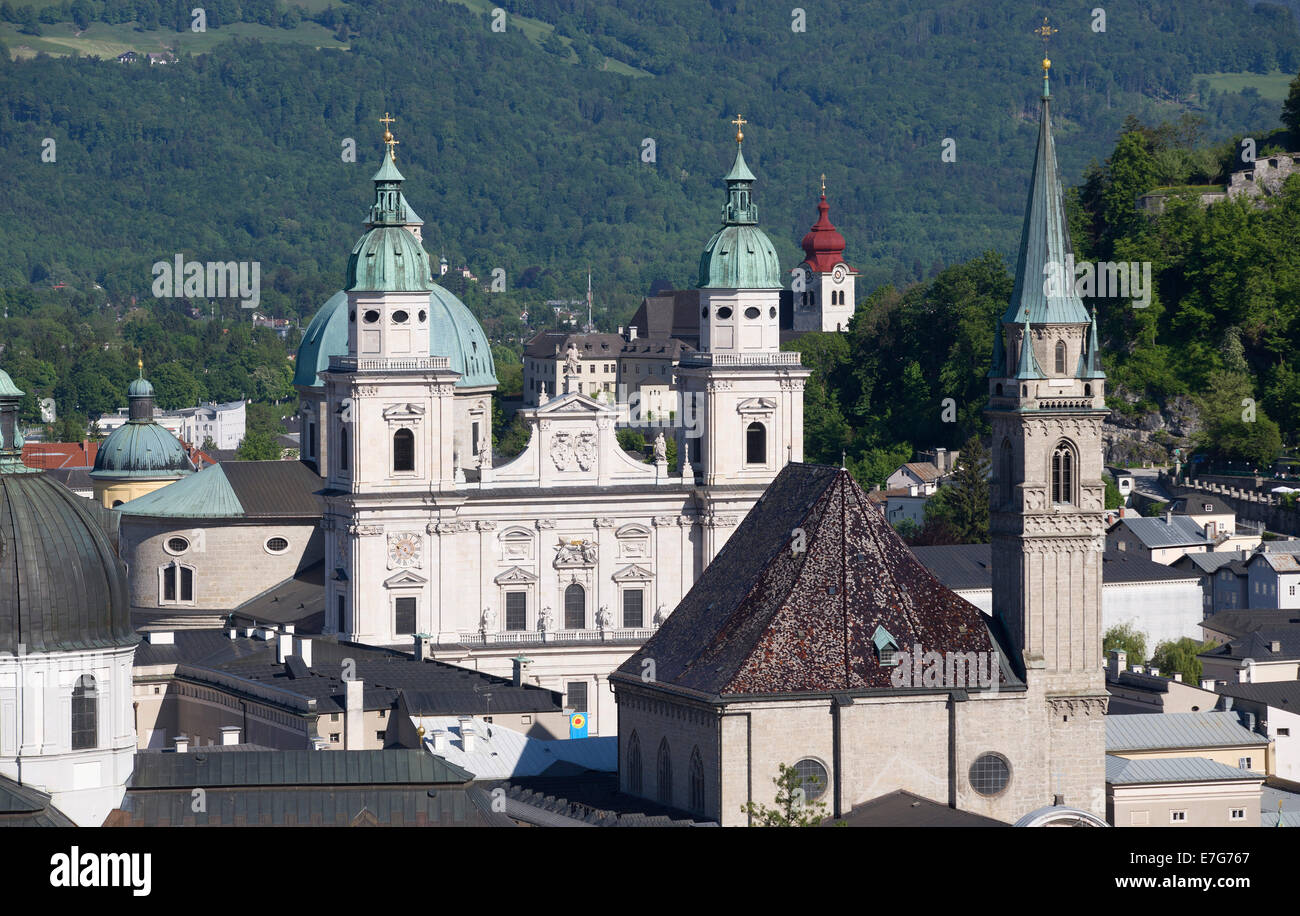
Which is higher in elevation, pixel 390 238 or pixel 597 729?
pixel 390 238

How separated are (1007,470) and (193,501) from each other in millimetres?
48116

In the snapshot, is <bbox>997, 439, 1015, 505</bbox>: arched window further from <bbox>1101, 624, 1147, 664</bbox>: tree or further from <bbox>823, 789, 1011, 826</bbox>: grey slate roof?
<bbox>1101, 624, 1147, 664</bbox>: tree

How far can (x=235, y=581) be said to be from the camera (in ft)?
374

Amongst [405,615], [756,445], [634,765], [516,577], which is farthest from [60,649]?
[756,445]

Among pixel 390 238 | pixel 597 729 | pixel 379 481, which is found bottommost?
pixel 597 729

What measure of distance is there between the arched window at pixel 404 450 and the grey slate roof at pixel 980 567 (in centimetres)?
2204

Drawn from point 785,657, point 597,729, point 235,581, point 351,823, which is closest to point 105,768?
point 351,823

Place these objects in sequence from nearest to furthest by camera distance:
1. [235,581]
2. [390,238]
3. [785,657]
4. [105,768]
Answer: [105,768], [785,657], [390,238], [235,581]

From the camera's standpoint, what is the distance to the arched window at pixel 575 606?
353 ft

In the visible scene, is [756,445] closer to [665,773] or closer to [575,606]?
[575,606]

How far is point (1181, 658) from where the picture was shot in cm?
11444
